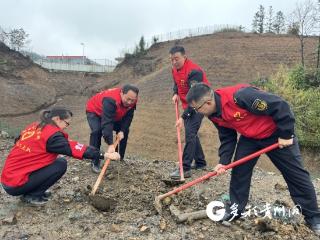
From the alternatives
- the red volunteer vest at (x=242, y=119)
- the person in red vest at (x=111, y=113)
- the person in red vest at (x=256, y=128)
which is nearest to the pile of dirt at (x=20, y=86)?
the person in red vest at (x=111, y=113)

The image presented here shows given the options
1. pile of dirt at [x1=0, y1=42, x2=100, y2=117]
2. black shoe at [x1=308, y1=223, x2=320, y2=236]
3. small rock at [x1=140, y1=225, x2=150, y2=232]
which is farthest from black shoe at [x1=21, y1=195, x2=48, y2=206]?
pile of dirt at [x1=0, y1=42, x2=100, y2=117]

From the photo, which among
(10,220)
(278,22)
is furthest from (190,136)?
(278,22)

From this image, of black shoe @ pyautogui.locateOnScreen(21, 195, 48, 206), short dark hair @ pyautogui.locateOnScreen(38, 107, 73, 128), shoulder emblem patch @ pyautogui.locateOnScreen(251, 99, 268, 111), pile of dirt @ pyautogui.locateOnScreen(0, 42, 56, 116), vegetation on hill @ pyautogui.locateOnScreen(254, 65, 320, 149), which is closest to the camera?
shoulder emblem patch @ pyautogui.locateOnScreen(251, 99, 268, 111)

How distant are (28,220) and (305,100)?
9578mm

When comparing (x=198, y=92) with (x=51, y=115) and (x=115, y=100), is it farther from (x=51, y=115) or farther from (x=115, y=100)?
(x=115, y=100)

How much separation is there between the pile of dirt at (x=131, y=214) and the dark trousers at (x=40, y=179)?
0.25 m

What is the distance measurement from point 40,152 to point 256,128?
2206mm

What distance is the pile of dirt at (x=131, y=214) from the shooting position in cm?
418

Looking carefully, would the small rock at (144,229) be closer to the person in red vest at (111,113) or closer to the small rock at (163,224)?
the small rock at (163,224)

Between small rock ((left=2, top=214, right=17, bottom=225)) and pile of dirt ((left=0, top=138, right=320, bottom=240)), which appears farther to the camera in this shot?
small rock ((left=2, top=214, right=17, bottom=225))

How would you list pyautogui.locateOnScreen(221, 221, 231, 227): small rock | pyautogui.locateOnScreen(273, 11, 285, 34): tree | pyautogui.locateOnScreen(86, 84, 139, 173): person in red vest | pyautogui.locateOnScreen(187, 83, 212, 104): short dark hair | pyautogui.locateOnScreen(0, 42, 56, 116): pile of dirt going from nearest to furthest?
pyautogui.locateOnScreen(187, 83, 212, 104): short dark hair → pyautogui.locateOnScreen(221, 221, 231, 227): small rock → pyautogui.locateOnScreen(86, 84, 139, 173): person in red vest → pyautogui.locateOnScreen(0, 42, 56, 116): pile of dirt → pyautogui.locateOnScreen(273, 11, 285, 34): tree

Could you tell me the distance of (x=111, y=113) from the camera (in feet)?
18.6

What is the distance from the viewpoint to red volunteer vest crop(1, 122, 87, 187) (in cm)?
445

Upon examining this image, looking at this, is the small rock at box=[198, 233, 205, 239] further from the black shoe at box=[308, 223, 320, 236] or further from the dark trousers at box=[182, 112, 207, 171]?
the dark trousers at box=[182, 112, 207, 171]
